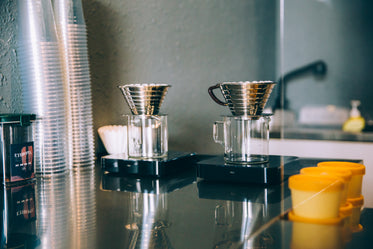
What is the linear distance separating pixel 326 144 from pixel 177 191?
1243 millimetres

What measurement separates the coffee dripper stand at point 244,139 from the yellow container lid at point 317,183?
10.4 inches

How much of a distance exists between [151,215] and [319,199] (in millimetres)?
277

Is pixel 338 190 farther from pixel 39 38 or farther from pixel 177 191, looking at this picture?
pixel 39 38

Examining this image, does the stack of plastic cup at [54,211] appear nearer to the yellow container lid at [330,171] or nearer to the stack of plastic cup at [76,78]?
the stack of plastic cup at [76,78]

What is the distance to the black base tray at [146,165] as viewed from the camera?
44.5 inches

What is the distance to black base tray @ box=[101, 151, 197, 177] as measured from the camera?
44.5 inches

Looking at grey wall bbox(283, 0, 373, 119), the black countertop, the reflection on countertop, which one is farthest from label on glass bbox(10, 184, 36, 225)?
grey wall bbox(283, 0, 373, 119)

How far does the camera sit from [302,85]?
2.33 meters

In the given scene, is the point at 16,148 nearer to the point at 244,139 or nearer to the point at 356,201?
the point at 244,139

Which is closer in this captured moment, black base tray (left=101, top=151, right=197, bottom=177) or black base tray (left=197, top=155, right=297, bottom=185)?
black base tray (left=197, top=155, right=297, bottom=185)

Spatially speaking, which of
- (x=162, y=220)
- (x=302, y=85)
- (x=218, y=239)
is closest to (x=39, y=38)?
(x=162, y=220)

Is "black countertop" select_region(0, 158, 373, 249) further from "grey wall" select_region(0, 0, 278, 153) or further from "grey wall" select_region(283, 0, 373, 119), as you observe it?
"grey wall" select_region(283, 0, 373, 119)

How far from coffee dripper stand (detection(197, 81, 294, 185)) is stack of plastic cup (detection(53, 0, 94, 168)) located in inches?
16.9

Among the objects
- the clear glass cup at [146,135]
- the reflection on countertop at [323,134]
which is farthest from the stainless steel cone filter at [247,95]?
the reflection on countertop at [323,134]
